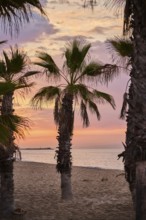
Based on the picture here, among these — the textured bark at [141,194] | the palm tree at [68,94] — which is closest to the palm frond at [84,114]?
the palm tree at [68,94]

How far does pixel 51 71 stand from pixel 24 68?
4414 mm

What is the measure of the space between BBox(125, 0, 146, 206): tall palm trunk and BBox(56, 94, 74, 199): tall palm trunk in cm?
884

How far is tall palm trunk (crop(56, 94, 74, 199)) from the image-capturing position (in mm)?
20891

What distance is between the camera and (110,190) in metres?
26.3

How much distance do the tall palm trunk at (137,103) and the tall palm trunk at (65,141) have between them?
884 centimetres

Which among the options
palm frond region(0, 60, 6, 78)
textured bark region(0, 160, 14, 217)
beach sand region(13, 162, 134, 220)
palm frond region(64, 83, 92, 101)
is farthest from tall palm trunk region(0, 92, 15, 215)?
palm frond region(64, 83, 92, 101)

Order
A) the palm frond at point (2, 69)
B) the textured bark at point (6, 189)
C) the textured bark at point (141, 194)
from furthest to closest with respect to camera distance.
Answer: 1. the textured bark at point (6, 189)
2. the palm frond at point (2, 69)
3. the textured bark at point (141, 194)

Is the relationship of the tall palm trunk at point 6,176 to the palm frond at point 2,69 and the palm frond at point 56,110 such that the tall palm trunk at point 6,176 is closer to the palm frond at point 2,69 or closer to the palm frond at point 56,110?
the palm frond at point 2,69

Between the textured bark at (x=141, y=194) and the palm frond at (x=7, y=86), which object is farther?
the textured bark at (x=141, y=194)

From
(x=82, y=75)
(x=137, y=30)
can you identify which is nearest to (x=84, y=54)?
(x=82, y=75)

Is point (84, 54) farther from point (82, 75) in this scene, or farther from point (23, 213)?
point (23, 213)

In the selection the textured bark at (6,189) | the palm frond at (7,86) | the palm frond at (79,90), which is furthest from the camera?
the palm frond at (79,90)

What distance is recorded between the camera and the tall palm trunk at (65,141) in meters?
20.9

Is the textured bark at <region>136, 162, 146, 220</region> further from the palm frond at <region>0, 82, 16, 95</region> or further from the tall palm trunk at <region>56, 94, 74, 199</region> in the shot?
the tall palm trunk at <region>56, 94, 74, 199</region>
